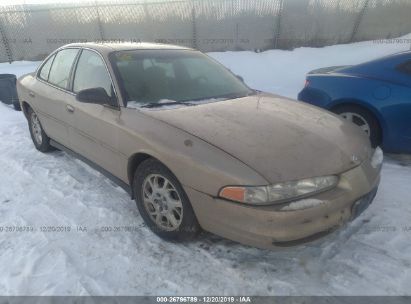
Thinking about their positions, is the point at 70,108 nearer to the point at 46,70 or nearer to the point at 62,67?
the point at 62,67

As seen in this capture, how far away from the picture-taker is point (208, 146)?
2490 mm

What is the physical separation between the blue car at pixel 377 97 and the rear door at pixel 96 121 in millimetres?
2832

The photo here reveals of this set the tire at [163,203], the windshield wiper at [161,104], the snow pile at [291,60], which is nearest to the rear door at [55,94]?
the windshield wiper at [161,104]

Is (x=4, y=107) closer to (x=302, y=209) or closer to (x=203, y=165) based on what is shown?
(x=203, y=165)

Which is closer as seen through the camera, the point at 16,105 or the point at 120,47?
the point at 120,47

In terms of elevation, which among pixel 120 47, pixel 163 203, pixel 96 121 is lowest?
pixel 163 203

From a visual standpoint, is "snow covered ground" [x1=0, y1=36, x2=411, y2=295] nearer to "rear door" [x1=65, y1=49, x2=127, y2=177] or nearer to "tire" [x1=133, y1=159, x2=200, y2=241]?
"tire" [x1=133, y1=159, x2=200, y2=241]

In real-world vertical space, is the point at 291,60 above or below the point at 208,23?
below

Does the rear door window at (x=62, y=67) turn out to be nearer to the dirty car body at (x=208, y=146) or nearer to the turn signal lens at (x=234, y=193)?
the dirty car body at (x=208, y=146)

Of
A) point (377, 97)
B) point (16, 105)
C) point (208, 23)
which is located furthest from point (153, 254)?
point (208, 23)

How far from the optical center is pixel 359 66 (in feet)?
14.9

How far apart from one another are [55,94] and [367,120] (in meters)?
3.76

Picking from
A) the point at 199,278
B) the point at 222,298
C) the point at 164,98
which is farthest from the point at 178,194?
the point at 164,98

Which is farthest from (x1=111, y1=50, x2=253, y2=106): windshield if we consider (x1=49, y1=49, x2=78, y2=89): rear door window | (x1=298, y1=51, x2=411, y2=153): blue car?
(x1=298, y1=51, x2=411, y2=153): blue car
